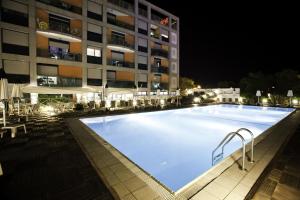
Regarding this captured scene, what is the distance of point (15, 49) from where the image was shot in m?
14.0

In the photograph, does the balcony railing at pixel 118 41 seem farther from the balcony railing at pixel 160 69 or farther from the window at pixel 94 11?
the balcony railing at pixel 160 69

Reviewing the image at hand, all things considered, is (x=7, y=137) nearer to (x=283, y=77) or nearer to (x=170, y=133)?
(x=170, y=133)

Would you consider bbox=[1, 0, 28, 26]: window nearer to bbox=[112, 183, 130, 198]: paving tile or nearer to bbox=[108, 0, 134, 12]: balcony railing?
bbox=[108, 0, 134, 12]: balcony railing

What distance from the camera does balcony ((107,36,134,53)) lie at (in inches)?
803

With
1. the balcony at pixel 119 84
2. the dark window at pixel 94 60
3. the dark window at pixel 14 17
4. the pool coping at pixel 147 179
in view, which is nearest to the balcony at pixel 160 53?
the balcony at pixel 119 84

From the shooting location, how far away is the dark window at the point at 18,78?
1375 cm

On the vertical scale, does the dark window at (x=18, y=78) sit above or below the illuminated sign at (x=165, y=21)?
below

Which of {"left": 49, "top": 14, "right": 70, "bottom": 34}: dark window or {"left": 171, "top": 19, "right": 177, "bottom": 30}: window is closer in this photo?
{"left": 49, "top": 14, "right": 70, "bottom": 34}: dark window

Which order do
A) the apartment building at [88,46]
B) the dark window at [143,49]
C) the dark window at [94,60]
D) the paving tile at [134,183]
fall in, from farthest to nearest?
the dark window at [143,49] < the dark window at [94,60] < the apartment building at [88,46] < the paving tile at [134,183]

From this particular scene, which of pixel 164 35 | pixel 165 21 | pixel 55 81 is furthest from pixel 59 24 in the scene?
pixel 165 21

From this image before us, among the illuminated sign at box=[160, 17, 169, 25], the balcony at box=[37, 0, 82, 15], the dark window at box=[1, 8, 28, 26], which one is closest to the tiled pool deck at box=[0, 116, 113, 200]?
the dark window at box=[1, 8, 28, 26]

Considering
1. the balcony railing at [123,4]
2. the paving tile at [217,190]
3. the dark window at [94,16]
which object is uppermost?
the balcony railing at [123,4]

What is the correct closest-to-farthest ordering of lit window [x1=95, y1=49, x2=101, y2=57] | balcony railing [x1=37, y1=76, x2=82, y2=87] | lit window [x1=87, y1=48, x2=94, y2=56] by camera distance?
balcony railing [x1=37, y1=76, x2=82, y2=87] → lit window [x1=87, y1=48, x2=94, y2=56] → lit window [x1=95, y1=49, x2=101, y2=57]

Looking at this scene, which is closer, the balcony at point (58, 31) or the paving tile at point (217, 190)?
the paving tile at point (217, 190)
